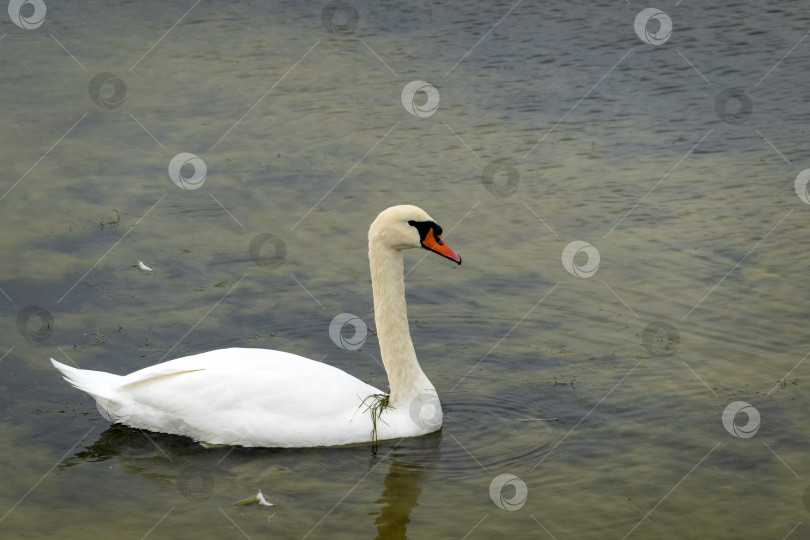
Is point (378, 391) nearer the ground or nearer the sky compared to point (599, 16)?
nearer the ground

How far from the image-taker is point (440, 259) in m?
9.78

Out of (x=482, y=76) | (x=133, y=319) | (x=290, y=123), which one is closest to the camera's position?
(x=133, y=319)

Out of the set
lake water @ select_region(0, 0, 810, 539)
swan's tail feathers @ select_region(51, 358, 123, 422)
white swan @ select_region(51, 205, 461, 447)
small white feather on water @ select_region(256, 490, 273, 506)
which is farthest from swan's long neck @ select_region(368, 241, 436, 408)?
swan's tail feathers @ select_region(51, 358, 123, 422)

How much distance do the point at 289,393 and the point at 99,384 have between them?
1180 mm

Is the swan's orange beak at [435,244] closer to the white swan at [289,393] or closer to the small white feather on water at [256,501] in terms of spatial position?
the white swan at [289,393]

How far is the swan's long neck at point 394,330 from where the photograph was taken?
704 cm

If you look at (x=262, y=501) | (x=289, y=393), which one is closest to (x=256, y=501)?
(x=262, y=501)

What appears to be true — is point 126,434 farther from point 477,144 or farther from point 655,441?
point 477,144

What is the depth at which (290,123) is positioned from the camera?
1295 centimetres

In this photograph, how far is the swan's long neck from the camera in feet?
23.1

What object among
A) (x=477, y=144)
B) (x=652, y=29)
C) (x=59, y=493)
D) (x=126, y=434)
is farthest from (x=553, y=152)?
Result: (x=59, y=493)

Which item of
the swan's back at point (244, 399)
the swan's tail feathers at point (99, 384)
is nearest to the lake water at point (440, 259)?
the swan's back at point (244, 399)

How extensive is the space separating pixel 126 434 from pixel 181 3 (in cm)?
1204

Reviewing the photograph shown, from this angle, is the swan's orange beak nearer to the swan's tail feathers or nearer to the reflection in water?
the reflection in water
